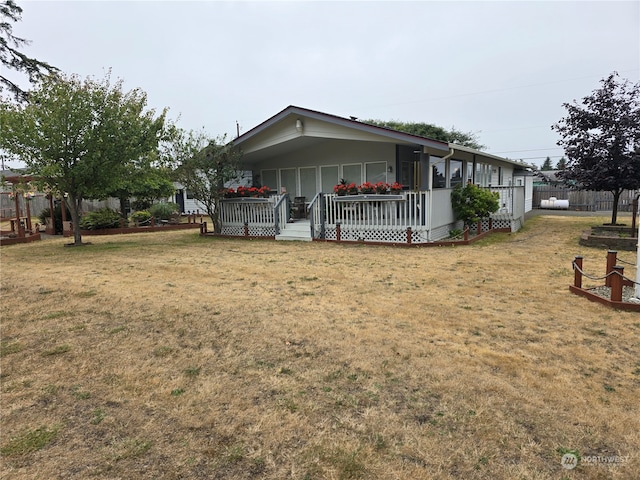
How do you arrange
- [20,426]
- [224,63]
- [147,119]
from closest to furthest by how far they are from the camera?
[20,426] → [147,119] → [224,63]

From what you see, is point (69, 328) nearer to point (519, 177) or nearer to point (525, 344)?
point (525, 344)

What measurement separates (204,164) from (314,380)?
11.4 metres

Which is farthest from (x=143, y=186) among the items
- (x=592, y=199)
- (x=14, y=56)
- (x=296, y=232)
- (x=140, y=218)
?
(x=592, y=199)

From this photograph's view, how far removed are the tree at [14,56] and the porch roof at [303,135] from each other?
34.8 ft

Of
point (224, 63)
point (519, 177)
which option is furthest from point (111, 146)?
point (519, 177)

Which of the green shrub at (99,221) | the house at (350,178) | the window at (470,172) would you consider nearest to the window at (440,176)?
the house at (350,178)

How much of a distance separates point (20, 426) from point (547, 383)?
12.4 feet

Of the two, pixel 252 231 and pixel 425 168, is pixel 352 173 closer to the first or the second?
pixel 425 168

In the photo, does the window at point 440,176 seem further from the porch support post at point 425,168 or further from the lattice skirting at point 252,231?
the lattice skirting at point 252,231

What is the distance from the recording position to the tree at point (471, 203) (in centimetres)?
1248

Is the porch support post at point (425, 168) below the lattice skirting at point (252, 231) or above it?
above

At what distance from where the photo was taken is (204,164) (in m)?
13.2

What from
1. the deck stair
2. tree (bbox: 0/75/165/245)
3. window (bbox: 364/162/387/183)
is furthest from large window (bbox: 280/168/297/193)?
tree (bbox: 0/75/165/245)

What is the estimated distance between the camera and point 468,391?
9.75ft
